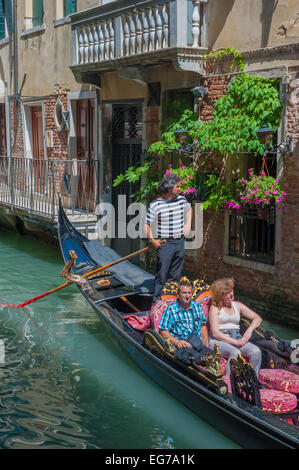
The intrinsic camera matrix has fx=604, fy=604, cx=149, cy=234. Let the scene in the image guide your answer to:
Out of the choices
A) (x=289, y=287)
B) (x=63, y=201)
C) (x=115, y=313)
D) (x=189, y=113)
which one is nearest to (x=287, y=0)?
(x=189, y=113)

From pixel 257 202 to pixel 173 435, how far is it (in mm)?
2777

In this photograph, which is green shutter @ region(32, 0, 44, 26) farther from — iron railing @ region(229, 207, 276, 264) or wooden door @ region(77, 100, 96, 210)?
iron railing @ region(229, 207, 276, 264)

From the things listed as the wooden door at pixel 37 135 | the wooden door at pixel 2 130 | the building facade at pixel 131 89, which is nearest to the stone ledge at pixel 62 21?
the building facade at pixel 131 89

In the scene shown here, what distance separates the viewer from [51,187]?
426 inches

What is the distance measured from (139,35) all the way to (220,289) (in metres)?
4.32

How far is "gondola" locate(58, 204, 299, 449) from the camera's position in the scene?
147 inches

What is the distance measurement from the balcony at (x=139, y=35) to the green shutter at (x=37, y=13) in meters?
2.33

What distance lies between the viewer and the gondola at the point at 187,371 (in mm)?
3745

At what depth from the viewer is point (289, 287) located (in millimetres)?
6461

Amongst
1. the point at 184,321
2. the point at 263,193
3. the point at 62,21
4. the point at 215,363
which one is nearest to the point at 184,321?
the point at 184,321

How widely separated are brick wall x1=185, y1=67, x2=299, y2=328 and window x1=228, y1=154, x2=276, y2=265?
15cm

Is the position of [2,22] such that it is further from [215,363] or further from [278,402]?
[278,402]

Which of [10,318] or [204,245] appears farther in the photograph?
Answer: [204,245]
